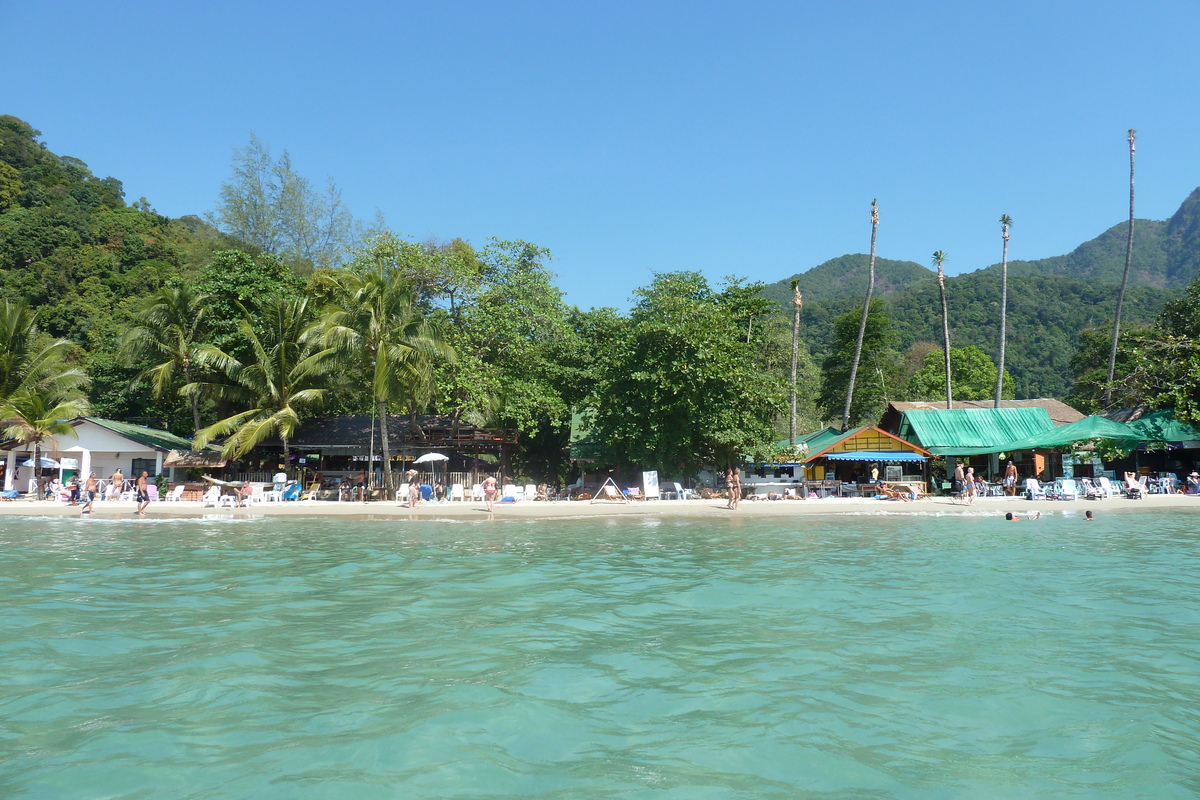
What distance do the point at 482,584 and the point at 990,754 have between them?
7.04 metres

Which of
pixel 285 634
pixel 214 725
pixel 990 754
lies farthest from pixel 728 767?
pixel 285 634

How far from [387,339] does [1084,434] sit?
25139mm

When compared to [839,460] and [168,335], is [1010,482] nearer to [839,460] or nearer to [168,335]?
→ [839,460]

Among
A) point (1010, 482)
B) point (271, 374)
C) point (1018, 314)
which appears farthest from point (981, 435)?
point (1018, 314)

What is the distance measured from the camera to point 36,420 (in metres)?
25.7

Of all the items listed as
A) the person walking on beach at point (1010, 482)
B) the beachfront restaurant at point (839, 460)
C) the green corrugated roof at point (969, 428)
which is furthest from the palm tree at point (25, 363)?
the person walking on beach at point (1010, 482)

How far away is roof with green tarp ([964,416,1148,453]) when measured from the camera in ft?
84.9

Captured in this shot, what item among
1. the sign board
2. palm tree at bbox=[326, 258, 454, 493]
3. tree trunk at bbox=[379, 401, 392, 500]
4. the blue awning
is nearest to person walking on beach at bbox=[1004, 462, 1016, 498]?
the blue awning

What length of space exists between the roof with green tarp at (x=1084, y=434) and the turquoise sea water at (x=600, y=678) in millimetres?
15217

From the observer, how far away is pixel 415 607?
8.89 meters

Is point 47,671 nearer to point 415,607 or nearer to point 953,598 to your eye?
point 415,607

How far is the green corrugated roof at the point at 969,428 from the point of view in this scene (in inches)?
1127

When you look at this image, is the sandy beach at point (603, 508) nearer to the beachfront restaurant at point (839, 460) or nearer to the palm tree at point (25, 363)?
the beachfront restaurant at point (839, 460)

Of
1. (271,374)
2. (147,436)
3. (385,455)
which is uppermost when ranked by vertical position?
(271,374)
